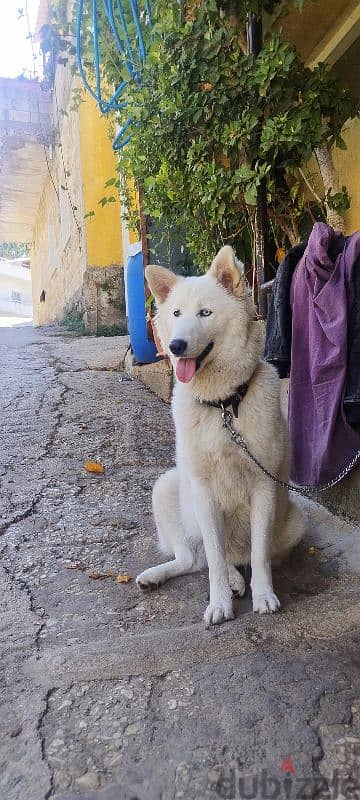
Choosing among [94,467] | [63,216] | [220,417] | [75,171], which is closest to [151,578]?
[220,417]

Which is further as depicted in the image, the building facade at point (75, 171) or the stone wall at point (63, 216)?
the stone wall at point (63, 216)

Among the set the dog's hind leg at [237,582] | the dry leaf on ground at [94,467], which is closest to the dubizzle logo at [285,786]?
the dog's hind leg at [237,582]

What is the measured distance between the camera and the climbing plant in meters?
3.36

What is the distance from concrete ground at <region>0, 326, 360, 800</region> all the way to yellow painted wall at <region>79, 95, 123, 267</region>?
6.48m

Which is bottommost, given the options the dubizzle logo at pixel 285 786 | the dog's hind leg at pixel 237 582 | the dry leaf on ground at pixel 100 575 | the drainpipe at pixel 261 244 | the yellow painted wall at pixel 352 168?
the dry leaf on ground at pixel 100 575

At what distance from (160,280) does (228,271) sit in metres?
0.29

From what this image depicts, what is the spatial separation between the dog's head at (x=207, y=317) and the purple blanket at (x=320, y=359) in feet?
1.91

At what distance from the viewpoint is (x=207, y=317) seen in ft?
6.84

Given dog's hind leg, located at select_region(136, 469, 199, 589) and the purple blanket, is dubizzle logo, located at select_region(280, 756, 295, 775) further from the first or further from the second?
the purple blanket

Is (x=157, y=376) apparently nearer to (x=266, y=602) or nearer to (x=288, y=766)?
(x=266, y=602)

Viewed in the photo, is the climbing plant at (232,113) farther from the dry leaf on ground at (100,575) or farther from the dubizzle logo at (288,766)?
the dubizzle logo at (288,766)

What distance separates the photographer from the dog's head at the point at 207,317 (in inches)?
80.0

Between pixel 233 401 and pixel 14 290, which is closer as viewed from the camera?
pixel 233 401

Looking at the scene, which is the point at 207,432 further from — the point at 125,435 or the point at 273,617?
the point at 125,435
